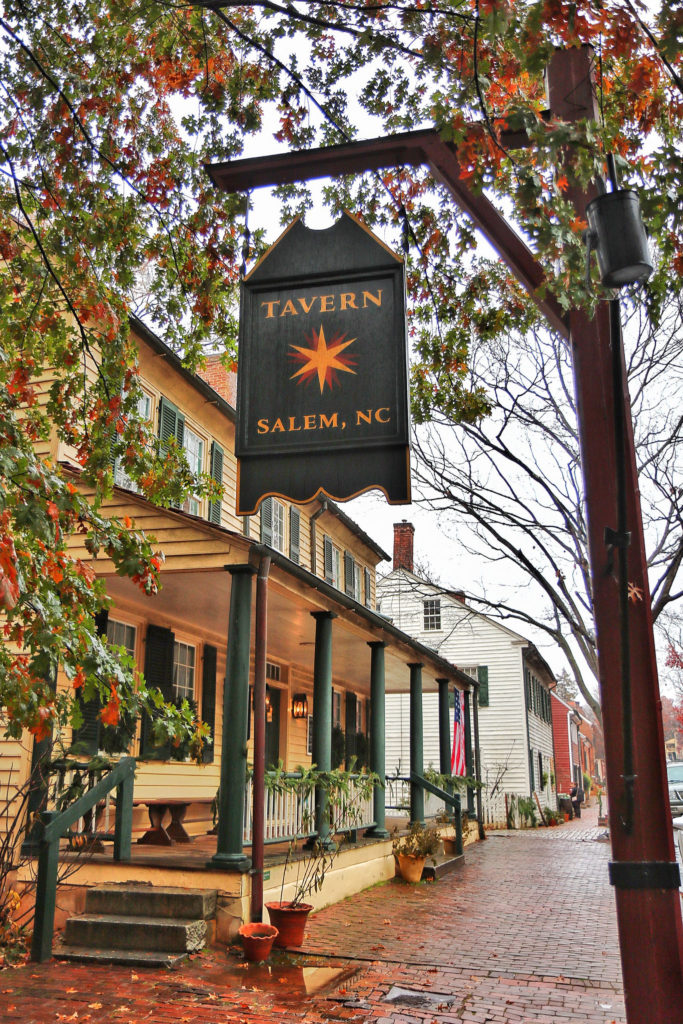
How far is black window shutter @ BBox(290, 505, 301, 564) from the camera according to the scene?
17562mm

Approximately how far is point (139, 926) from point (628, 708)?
5904 mm

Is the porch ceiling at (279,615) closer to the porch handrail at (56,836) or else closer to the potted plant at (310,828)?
the potted plant at (310,828)

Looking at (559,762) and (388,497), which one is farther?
(559,762)

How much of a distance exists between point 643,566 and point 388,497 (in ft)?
3.48

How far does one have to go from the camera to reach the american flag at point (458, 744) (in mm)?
17188

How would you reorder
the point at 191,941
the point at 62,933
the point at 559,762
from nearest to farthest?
the point at 191,941 → the point at 62,933 → the point at 559,762

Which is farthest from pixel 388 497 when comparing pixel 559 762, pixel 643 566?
pixel 559 762

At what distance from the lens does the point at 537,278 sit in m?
3.75

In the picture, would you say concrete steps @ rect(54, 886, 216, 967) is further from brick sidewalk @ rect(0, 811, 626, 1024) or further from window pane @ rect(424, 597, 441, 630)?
window pane @ rect(424, 597, 441, 630)

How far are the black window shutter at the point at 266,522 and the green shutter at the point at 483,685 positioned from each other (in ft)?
51.7

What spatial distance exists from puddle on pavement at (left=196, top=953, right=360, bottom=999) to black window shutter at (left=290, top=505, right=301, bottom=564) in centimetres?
1065

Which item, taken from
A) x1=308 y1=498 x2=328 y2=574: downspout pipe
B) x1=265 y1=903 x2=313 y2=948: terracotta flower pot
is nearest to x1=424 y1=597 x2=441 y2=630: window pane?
x1=308 y1=498 x2=328 y2=574: downspout pipe

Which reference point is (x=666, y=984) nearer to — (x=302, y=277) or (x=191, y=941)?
(x=302, y=277)

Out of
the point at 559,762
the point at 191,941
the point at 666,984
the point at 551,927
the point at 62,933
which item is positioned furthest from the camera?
the point at 559,762
